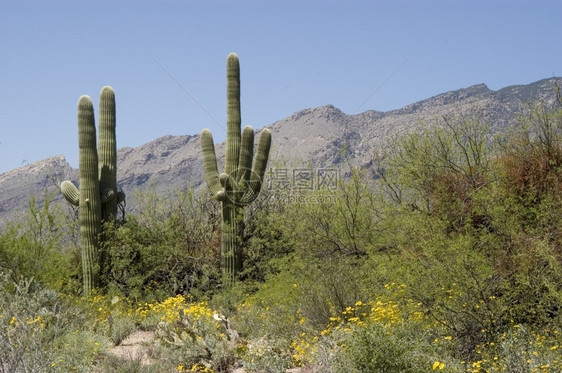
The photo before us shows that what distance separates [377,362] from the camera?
6.18 m

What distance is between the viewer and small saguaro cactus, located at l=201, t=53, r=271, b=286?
1524cm

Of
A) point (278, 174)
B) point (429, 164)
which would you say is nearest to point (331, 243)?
point (429, 164)

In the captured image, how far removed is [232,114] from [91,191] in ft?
12.5

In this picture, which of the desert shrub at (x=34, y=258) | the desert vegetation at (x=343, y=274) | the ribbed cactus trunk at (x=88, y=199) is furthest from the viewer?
the ribbed cactus trunk at (x=88, y=199)

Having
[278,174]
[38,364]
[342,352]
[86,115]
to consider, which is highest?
[86,115]

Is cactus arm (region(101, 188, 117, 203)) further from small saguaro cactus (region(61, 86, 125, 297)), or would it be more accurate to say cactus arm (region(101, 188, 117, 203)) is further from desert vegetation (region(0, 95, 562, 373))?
desert vegetation (region(0, 95, 562, 373))

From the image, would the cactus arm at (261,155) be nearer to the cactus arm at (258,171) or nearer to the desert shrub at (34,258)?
the cactus arm at (258,171)

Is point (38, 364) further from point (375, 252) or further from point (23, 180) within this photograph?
point (23, 180)

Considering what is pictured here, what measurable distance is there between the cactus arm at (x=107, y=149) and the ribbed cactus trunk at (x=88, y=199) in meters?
0.37

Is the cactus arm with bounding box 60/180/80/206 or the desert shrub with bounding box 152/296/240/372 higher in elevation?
the cactus arm with bounding box 60/180/80/206

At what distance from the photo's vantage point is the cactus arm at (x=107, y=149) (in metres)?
15.5

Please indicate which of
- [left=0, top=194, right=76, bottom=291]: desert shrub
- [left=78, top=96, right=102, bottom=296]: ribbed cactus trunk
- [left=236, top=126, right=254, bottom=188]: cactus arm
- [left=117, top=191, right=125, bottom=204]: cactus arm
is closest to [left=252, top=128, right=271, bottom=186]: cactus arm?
[left=236, top=126, right=254, bottom=188]: cactus arm

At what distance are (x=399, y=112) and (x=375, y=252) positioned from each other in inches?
4261

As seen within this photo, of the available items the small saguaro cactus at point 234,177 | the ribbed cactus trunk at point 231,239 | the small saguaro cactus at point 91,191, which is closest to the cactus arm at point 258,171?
the small saguaro cactus at point 234,177
